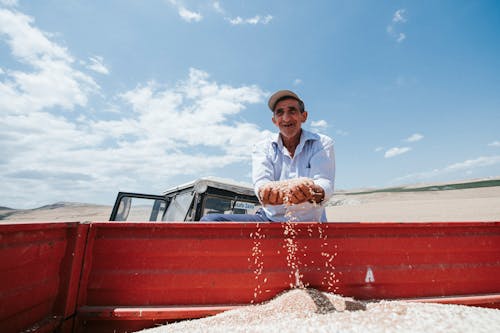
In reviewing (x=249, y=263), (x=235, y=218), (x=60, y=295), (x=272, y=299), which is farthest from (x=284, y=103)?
(x=60, y=295)

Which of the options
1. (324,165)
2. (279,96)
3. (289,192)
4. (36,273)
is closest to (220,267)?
(289,192)

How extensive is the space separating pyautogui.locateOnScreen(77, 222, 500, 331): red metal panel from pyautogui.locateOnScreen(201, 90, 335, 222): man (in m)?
0.30

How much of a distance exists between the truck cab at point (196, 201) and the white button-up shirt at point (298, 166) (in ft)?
3.53

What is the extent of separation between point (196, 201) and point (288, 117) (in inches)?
69.5

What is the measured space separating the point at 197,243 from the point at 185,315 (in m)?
0.53

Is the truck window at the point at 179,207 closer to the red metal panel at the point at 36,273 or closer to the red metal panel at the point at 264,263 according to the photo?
the red metal panel at the point at 264,263

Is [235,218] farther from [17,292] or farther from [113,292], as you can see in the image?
[17,292]

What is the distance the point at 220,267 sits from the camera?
2119 mm

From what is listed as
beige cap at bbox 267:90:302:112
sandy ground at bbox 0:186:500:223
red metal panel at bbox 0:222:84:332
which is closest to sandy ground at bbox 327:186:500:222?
sandy ground at bbox 0:186:500:223

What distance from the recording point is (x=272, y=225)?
7.09ft

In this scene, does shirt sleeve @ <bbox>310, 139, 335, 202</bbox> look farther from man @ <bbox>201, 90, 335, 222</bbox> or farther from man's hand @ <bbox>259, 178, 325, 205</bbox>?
man's hand @ <bbox>259, 178, 325, 205</bbox>

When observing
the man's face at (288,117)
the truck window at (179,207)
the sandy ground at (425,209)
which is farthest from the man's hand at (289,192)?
the sandy ground at (425,209)

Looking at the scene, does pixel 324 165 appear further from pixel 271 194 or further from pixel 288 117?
pixel 271 194

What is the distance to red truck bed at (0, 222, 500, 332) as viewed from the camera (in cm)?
189
